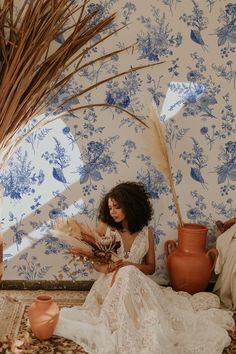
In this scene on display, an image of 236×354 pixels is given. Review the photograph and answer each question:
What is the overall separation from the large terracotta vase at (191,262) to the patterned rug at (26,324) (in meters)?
0.42

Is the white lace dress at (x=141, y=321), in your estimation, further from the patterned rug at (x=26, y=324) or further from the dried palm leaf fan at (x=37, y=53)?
the dried palm leaf fan at (x=37, y=53)

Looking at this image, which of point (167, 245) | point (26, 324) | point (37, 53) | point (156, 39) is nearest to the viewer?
point (26, 324)

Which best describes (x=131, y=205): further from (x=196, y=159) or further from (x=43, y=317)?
(x=43, y=317)

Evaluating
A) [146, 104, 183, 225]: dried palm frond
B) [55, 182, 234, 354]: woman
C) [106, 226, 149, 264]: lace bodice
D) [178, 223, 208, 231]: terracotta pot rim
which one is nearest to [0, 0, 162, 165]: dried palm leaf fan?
[146, 104, 183, 225]: dried palm frond

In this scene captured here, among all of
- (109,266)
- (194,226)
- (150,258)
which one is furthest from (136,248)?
(194,226)

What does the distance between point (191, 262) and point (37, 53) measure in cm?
136

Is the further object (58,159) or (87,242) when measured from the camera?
(58,159)

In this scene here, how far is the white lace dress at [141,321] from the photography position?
2.29 m

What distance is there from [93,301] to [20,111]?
1.04 m

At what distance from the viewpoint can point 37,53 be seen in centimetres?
273

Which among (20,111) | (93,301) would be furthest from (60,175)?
(93,301)

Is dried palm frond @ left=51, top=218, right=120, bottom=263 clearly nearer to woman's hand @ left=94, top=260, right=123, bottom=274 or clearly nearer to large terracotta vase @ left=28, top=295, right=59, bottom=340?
woman's hand @ left=94, top=260, right=123, bottom=274

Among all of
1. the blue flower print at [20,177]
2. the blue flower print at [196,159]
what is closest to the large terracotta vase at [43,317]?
the blue flower print at [20,177]

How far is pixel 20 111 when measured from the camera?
109 inches
